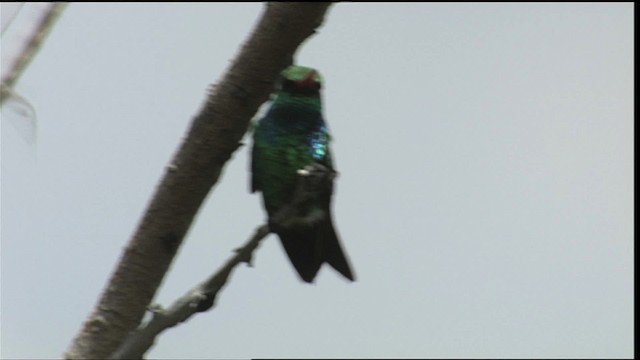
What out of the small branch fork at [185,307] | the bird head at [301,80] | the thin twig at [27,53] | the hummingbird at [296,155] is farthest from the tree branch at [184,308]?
the bird head at [301,80]

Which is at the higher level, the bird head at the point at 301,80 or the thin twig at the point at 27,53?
the thin twig at the point at 27,53

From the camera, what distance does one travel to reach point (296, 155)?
3855mm

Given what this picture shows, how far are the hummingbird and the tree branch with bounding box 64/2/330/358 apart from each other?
1272mm

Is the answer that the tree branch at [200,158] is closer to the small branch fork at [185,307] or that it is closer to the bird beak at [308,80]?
the small branch fork at [185,307]

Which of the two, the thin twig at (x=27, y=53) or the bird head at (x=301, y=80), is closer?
the thin twig at (x=27, y=53)

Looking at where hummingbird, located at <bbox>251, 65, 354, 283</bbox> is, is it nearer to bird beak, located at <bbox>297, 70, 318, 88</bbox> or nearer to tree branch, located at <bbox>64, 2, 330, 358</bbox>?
bird beak, located at <bbox>297, 70, 318, 88</bbox>

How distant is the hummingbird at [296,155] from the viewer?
3.27m

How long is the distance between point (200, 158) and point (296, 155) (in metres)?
1.98

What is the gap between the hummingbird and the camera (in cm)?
327

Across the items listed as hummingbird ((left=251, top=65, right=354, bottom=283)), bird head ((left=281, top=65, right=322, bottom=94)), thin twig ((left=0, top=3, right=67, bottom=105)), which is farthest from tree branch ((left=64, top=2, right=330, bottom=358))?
bird head ((left=281, top=65, right=322, bottom=94))

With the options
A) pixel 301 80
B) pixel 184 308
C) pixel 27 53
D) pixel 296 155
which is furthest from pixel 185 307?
pixel 301 80

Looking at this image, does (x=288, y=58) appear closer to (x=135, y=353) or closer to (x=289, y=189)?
(x=135, y=353)

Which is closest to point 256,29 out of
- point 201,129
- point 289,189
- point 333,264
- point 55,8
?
point 201,129

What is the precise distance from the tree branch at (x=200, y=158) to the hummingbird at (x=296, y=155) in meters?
1.27
